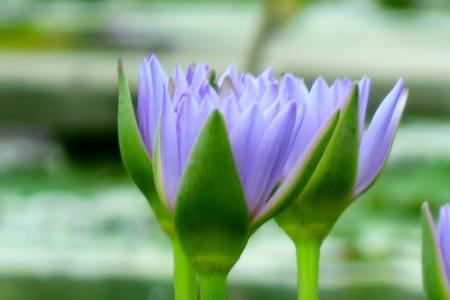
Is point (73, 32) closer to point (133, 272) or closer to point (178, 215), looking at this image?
point (133, 272)

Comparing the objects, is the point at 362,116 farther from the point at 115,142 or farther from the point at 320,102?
the point at 115,142

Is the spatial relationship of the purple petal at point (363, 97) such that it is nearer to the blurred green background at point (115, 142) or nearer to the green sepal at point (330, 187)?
the green sepal at point (330, 187)

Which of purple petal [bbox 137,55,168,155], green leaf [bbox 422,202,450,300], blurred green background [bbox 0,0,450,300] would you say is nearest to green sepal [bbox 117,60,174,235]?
purple petal [bbox 137,55,168,155]

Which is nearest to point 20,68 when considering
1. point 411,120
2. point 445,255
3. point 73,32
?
point 73,32

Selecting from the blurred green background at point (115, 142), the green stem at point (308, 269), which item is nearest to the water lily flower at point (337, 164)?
the green stem at point (308, 269)

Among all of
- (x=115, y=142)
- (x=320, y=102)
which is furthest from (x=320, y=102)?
(x=115, y=142)
